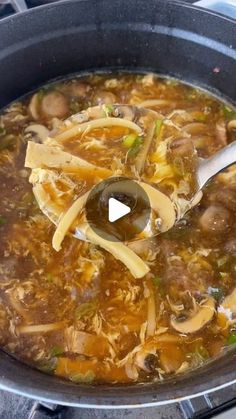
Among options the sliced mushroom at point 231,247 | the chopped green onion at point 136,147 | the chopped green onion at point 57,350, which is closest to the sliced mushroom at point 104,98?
the chopped green onion at point 136,147

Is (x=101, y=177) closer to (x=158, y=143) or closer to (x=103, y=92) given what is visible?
(x=158, y=143)

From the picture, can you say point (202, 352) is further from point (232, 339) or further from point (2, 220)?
point (2, 220)

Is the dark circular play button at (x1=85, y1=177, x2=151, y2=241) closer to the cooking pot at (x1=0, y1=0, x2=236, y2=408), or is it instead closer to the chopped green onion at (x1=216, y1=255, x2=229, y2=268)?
the chopped green onion at (x1=216, y1=255, x2=229, y2=268)

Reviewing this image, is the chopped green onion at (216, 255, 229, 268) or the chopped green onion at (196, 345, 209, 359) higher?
the chopped green onion at (216, 255, 229, 268)

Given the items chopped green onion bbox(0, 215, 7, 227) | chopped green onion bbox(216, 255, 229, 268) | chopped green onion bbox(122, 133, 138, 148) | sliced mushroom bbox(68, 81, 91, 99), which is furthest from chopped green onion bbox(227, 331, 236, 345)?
sliced mushroom bbox(68, 81, 91, 99)

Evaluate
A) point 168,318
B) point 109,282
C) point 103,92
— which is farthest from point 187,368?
point 103,92

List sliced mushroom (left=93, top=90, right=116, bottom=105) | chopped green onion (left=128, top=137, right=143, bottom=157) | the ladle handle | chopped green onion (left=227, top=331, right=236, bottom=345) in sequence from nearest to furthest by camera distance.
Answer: chopped green onion (left=227, top=331, right=236, bottom=345), the ladle handle, chopped green onion (left=128, top=137, right=143, bottom=157), sliced mushroom (left=93, top=90, right=116, bottom=105)

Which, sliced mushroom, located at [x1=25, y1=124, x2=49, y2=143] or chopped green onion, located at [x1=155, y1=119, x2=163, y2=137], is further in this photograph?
sliced mushroom, located at [x1=25, y1=124, x2=49, y2=143]

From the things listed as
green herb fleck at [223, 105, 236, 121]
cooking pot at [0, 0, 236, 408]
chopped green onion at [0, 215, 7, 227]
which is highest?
cooking pot at [0, 0, 236, 408]
